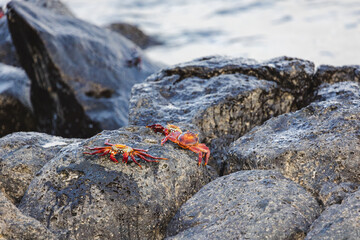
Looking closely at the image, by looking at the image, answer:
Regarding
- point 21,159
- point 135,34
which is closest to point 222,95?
point 21,159

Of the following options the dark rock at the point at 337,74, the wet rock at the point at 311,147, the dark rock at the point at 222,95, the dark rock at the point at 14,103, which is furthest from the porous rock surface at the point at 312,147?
the dark rock at the point at 14,103

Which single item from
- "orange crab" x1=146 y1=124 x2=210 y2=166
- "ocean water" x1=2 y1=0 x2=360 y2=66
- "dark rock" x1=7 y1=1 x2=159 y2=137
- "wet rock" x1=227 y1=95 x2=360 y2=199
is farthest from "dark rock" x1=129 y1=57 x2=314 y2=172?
"ocean water" x1=2 y1=0 x2=360 y2=66

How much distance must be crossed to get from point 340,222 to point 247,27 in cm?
1222

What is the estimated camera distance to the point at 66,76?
643 cm

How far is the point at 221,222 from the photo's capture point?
2.58 meters

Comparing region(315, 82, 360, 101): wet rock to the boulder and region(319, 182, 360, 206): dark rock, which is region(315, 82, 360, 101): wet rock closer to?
region(319, 182, 360, 206): dark rock

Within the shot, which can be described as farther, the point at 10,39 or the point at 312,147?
the point at 10,39

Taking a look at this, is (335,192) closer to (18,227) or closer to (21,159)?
(18,227)

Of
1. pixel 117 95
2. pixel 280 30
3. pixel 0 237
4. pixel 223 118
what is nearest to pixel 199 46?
pixel 280 30

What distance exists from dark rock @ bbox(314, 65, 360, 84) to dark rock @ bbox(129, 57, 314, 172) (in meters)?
0.16

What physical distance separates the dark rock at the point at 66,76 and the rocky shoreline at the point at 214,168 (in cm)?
222

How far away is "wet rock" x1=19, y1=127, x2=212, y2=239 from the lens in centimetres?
271

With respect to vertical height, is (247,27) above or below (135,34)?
below

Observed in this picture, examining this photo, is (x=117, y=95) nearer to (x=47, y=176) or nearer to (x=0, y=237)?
(x=47, y=176)
